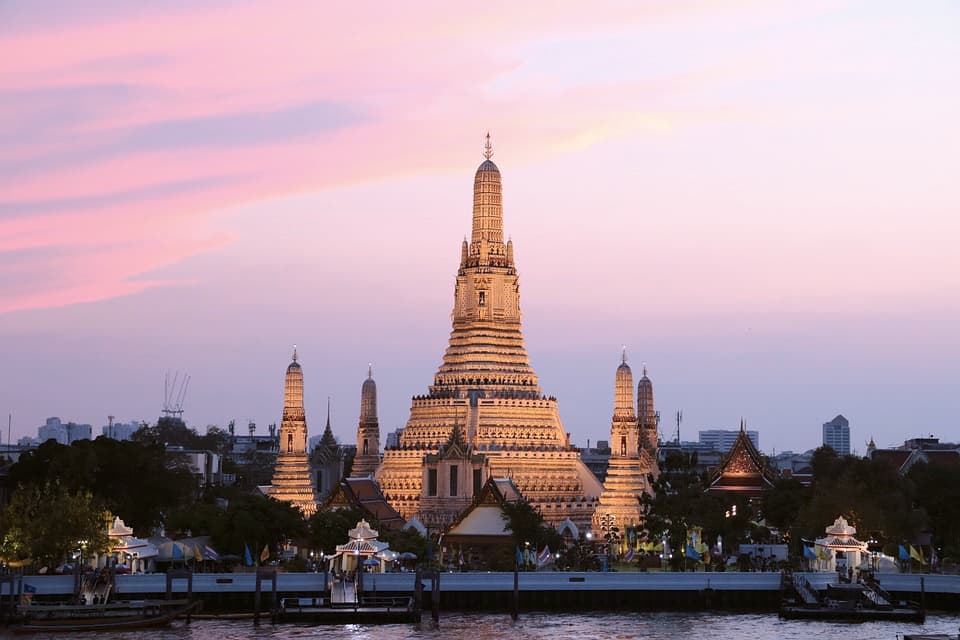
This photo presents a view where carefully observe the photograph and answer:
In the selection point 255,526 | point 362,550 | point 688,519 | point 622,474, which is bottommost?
point 362,550

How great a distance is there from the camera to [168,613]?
272 feet

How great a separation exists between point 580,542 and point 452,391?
31.5 meters

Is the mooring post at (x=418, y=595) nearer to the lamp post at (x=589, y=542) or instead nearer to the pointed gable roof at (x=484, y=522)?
the lamp post at (x=589, y=542)

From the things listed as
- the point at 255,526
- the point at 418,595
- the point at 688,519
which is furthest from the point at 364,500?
the point at 418,595

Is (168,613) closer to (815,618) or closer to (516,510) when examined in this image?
(815,618)

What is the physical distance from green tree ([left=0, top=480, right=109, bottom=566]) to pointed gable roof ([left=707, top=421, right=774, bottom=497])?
229 feet

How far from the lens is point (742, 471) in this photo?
150 meters

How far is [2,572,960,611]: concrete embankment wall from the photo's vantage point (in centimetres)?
8912

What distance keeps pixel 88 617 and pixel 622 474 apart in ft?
201

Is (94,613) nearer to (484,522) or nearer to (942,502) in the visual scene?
(484,522)

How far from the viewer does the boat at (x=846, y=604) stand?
8531cm

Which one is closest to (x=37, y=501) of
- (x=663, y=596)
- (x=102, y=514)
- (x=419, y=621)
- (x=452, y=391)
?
(x=102, y=514)

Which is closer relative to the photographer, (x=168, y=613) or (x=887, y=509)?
(x=168, y=613)

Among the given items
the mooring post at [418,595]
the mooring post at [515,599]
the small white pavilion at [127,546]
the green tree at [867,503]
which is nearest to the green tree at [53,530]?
the small white pavilion at [127,546]
